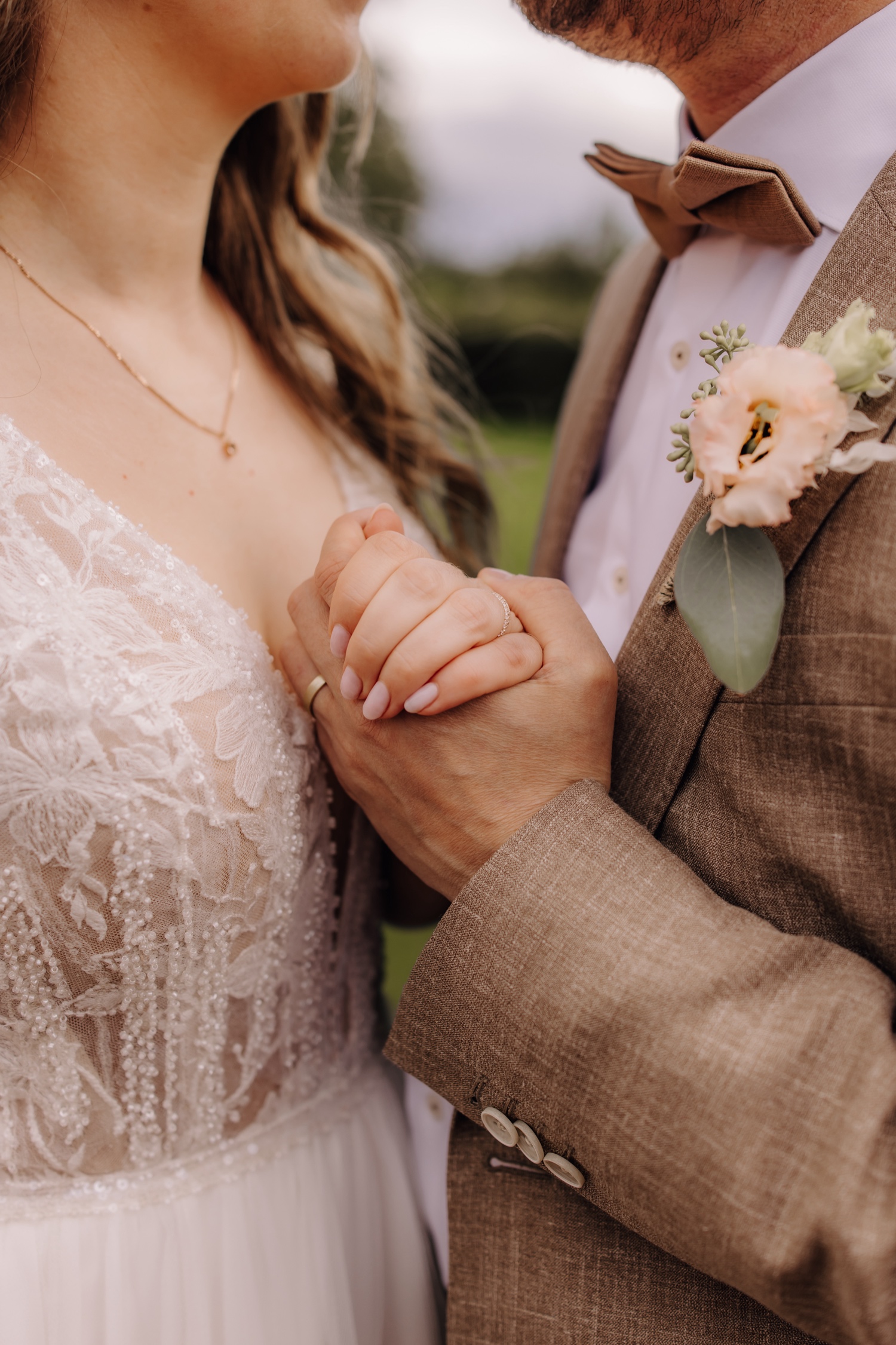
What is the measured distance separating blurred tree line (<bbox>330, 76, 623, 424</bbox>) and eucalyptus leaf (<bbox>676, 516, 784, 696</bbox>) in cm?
314

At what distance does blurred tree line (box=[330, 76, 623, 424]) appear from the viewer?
4391 millimetres

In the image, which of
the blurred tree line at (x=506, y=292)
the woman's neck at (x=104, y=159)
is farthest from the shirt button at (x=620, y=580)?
the blurred tree line at (x=506, y=292)

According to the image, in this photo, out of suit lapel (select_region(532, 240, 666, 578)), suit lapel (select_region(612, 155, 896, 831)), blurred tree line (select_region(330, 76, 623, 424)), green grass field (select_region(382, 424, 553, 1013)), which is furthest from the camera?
blurred tree line (select_region(330, 76, 623, 424))

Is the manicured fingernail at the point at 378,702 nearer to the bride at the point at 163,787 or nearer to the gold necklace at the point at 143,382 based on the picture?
the bride at the point at 163,787

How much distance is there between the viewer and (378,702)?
3.38 ft

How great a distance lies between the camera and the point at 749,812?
0.98 metres

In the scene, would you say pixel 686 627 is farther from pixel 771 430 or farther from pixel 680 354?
pixel 680 354

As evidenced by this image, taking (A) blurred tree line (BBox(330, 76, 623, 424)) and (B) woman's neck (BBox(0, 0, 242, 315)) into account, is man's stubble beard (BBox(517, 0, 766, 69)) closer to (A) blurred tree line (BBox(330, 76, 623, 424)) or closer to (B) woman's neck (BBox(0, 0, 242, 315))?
(B) woman's neck (BBox(0, 0, 242, 315))

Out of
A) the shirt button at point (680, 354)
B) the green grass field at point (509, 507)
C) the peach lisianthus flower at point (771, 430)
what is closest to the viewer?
the peach lisianthus flower at point (771, 430)

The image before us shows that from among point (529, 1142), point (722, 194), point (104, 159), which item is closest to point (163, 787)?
point (529, 1142)

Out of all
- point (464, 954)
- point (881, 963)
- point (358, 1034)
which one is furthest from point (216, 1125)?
point (881, 963)

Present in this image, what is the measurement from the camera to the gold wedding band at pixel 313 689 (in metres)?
1.17

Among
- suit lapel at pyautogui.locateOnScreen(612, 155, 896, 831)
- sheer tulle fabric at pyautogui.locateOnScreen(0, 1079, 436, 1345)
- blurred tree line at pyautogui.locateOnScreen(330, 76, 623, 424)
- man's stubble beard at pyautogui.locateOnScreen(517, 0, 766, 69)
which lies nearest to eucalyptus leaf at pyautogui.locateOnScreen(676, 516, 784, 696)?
suit lapel at pyautogui.locateOnScreen(612, 155, 896, 831)

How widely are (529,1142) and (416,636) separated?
0.55 meters
